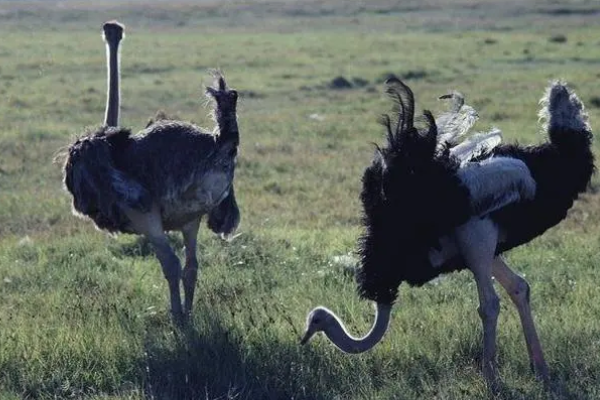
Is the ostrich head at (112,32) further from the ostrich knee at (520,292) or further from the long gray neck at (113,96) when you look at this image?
the ostrich knee at (520,292)

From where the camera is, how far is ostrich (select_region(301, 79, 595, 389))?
5.51 m

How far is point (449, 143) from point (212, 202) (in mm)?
1541

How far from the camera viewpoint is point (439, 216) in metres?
5.50

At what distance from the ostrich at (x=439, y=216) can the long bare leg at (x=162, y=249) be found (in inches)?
51.1

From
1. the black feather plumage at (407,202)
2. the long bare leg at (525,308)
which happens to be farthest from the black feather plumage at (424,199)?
the long bare leg at (525,308)

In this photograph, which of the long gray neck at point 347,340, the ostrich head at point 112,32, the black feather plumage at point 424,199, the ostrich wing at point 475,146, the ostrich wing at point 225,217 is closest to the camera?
the long gray neck at point 347,340

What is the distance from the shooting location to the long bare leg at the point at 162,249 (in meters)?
6.62

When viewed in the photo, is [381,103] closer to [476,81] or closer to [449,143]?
[476,81]

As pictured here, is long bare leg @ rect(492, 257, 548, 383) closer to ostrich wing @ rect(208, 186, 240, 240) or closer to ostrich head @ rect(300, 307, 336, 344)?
ostrich head @ rect(300, 307, 336, 344)

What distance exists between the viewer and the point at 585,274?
24.7 ft

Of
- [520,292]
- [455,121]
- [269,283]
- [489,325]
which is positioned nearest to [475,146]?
[455,121]

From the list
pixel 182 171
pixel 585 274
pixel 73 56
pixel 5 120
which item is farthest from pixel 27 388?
pixel 73 56

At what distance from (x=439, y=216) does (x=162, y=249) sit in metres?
1.80

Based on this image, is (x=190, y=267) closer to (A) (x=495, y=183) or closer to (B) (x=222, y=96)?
(B) (x=222, y=96)
